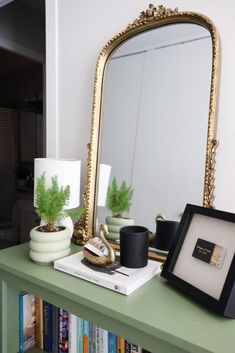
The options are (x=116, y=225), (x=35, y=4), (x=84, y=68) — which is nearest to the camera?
(x=116, y=225)

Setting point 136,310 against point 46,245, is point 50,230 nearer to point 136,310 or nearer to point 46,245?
point 46,245

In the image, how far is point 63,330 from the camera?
1.06 metres

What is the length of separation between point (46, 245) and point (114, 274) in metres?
0.28

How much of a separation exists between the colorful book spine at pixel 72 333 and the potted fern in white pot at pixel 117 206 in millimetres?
337

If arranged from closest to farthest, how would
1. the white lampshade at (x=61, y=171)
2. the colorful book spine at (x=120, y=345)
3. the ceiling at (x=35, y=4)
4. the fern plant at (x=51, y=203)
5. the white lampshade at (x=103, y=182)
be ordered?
the colorful book spine at (x=120, y=345) → the fern plant at (x=51, y=203) → the white lampshade at (x=61, y=171) → the white lampshade at (x=103, y=182) → the ceiling at (x=35, y=4)

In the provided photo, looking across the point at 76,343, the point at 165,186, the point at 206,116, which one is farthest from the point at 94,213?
the point at 206,116

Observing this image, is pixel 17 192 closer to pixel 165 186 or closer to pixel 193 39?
pixel 165 186

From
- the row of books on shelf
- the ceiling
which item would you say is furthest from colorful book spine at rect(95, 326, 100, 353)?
the ceiling

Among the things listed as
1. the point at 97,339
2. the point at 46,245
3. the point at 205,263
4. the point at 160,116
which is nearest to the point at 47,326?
the point at 97,339

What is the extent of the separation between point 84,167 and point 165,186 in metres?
0.50

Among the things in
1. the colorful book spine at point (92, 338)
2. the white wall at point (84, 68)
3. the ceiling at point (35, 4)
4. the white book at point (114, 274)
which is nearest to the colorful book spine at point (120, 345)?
the colorful book spine at point (92, 338)

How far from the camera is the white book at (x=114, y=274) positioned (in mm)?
816

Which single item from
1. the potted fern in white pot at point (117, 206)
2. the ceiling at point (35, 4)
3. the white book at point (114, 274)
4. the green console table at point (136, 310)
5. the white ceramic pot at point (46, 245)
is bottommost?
the green console table at point (136, 310)

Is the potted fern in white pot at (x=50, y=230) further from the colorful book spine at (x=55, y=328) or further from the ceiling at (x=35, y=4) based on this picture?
the ceiling at (x=35, y=4)
